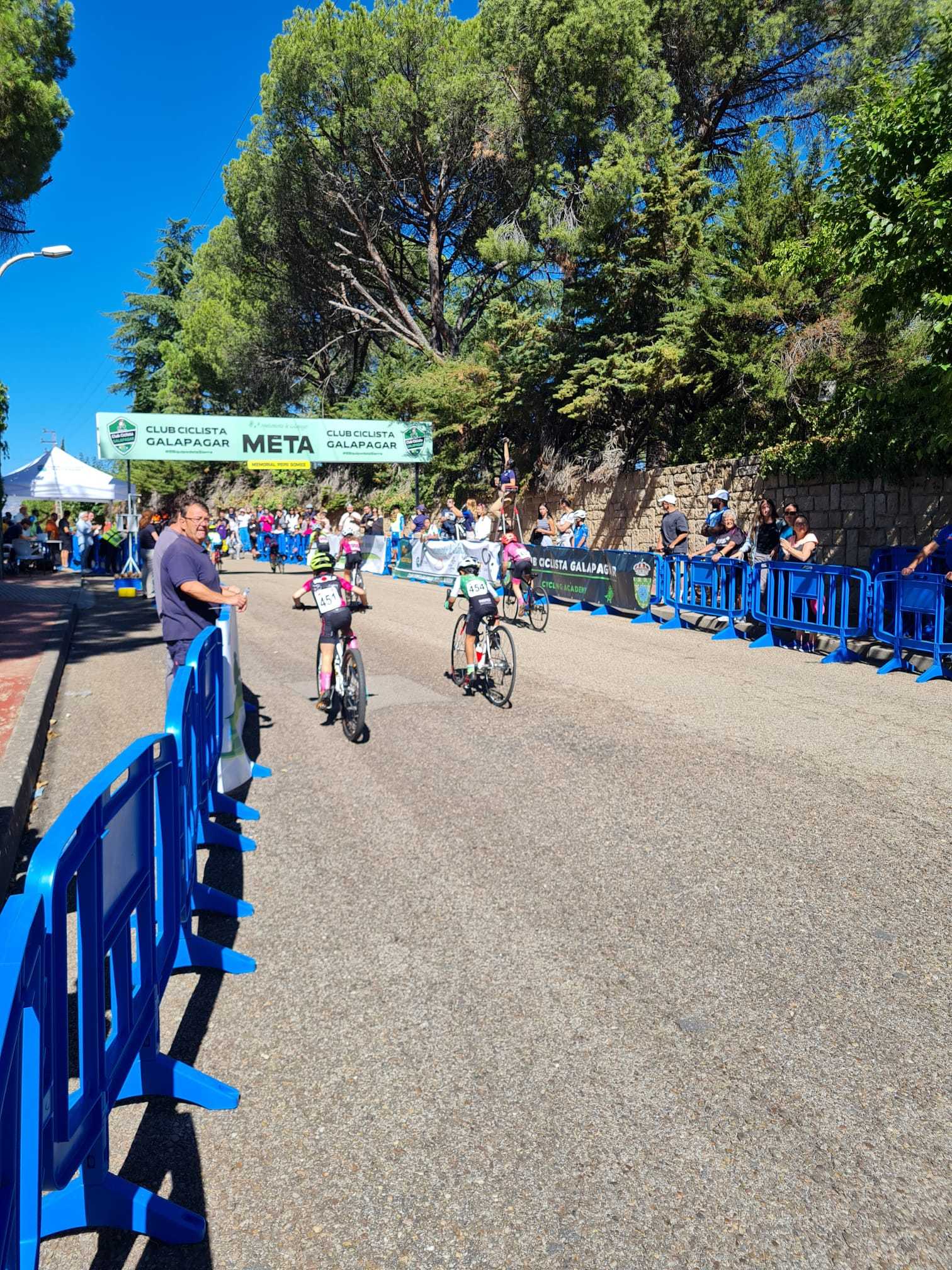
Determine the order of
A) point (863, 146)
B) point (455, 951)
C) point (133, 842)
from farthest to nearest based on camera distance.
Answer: point (863, 146) → point (455, 951) → point (133, 842)

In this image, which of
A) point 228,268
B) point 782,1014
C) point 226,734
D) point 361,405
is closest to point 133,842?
point 782,1014

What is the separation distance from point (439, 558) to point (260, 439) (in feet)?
31.1

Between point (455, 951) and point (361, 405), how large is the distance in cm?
3758

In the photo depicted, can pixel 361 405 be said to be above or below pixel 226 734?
above

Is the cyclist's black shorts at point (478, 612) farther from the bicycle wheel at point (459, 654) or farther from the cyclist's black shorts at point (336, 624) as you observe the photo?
the cyclist's black shorts at point (336, 624)

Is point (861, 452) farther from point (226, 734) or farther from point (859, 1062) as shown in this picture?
point (859, 1062)

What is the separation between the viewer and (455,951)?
3.86 metres

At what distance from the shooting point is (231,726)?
608 centimetres

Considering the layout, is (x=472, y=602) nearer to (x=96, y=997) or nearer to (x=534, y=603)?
(x=534, y=603)

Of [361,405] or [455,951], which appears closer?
[455,951]

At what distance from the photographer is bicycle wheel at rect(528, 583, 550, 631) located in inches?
572

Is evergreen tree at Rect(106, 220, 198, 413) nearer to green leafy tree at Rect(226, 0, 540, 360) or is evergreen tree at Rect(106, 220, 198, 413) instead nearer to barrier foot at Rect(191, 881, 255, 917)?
green leafy tree at Rect(226, 0, 540, 360)

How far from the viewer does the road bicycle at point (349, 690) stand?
735cm

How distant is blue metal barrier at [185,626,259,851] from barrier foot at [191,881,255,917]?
1.47 feet
